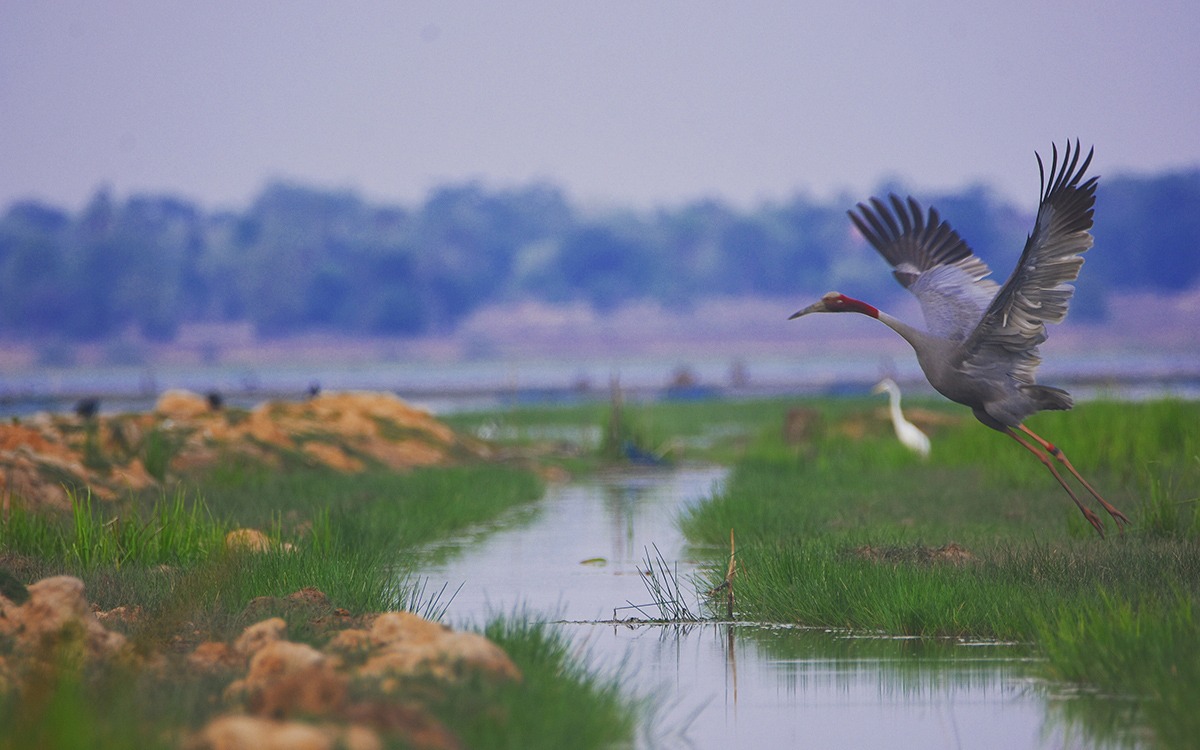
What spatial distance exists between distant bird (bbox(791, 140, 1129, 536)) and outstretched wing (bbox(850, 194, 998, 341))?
0.01 m

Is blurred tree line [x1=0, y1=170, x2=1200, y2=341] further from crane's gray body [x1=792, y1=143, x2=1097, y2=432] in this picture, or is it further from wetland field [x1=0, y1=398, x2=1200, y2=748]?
crane's gray body [x1=792, y1=143, x2=1097, y2=432]

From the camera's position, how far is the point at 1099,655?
7910 mm

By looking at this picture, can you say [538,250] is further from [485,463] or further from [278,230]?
[485,463]

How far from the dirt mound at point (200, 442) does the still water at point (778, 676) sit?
391 centimetres

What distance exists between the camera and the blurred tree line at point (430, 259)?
463 ft

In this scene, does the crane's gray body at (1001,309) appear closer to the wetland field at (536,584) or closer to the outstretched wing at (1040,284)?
the outstretched wing at (1040,284)

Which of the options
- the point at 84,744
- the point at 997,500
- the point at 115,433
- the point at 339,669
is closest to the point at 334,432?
the point at 115,433

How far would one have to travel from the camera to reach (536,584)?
13.0m

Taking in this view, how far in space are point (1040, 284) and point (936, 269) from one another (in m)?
2.37

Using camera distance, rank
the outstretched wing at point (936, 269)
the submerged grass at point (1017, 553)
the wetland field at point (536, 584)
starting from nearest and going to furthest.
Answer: the wetland field at point (536, 584), the submerged grass at point (1017, 553), the outstretched wing at point (936, 269)

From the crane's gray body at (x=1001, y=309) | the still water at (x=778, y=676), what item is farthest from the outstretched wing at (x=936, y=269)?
the still water at (x=778, y=676)

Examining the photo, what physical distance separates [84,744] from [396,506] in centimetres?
1218

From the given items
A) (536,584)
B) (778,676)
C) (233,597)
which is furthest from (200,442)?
(778,676)

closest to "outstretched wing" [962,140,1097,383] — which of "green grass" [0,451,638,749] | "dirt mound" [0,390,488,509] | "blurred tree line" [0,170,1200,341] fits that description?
"green grass" [0,451,638,749]
